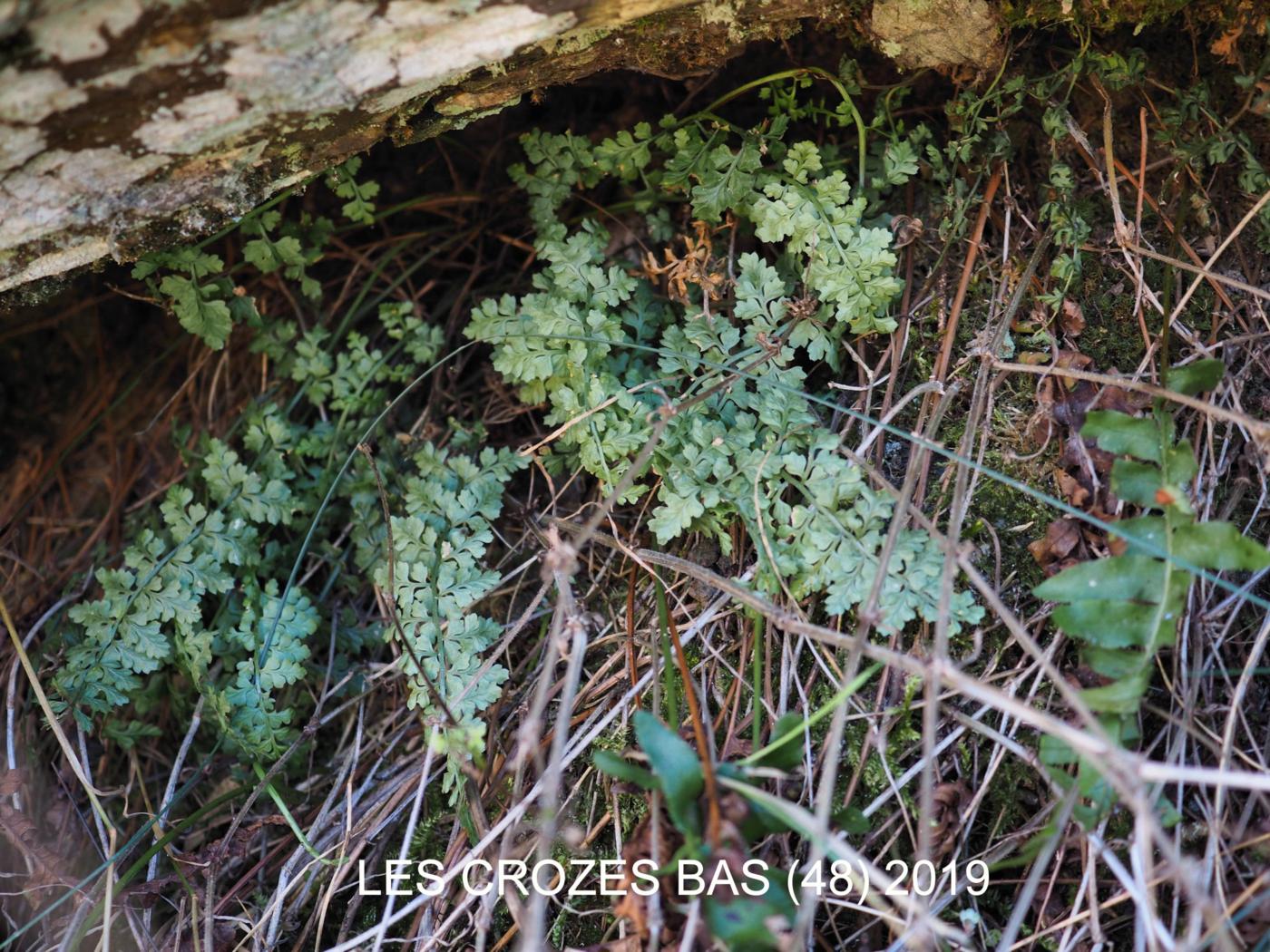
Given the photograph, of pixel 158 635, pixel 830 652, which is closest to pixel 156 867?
pixel 158 635

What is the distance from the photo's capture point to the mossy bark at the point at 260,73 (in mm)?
1582

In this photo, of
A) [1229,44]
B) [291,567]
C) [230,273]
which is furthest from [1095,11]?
[291,567]

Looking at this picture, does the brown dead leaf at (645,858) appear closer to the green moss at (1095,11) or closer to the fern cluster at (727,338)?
the fern cluster at (727,338)

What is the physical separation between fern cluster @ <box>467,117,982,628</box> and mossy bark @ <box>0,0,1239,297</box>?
1.05 ft

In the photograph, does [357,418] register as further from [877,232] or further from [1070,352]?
[1070,352]

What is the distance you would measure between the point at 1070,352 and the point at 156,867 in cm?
249

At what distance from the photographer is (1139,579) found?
1771 millimetres

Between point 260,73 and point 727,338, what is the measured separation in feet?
3.65

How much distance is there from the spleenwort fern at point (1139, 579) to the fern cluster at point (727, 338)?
0.21 meters

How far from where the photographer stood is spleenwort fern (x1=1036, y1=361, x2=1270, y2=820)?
5.58 feet

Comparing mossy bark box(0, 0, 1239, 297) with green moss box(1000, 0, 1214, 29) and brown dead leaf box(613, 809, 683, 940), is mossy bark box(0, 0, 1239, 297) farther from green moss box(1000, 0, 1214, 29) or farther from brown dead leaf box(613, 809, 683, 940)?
brown dead leaf box(613, 809, 683, 940)

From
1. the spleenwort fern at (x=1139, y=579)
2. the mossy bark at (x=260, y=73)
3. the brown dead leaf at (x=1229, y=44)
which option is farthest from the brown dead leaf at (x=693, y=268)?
the brown dead leaf at (x=1229, y=44)

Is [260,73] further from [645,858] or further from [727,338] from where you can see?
[645,858]

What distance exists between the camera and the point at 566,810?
2129mm
